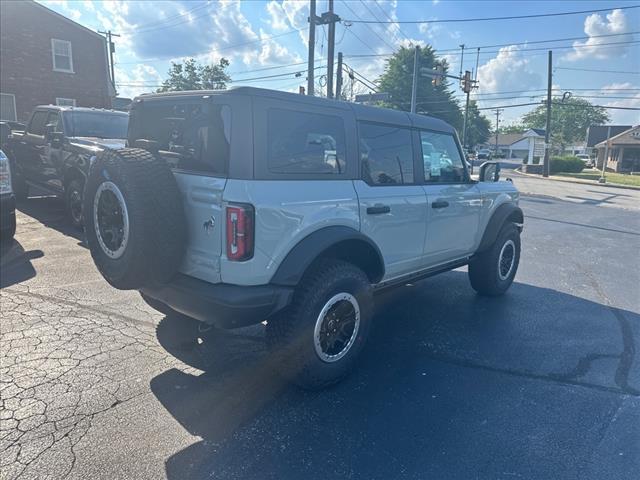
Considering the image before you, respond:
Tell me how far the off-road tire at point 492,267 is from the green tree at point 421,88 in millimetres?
48038

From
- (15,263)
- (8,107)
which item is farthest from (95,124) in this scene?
(8,107)

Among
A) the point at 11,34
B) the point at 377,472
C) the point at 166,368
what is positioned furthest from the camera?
the point at 11,34

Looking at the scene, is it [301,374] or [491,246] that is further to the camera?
[491,246]

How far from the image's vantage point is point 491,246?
5141mm

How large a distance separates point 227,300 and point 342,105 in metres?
1.78

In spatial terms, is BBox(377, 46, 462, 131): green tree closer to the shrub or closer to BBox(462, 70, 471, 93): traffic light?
the shrub

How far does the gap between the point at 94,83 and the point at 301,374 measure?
901 inches

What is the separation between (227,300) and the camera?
270 centimetres

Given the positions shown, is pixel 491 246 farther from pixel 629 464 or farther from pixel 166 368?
pixel 166 368

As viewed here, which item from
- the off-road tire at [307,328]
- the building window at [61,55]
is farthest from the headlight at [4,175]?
the building window at [61,55]

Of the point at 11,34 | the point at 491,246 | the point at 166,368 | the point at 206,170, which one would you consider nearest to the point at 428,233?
the point at 491,246

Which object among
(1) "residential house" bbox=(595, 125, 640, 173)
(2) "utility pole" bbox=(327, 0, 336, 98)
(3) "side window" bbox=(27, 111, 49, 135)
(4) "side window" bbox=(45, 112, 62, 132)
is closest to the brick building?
(2) "utility pole" bbox=(327, 0, 336, 98)

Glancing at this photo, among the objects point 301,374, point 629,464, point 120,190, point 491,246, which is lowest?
point 629,464

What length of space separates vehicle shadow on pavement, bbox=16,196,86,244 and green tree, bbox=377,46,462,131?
4547cm
